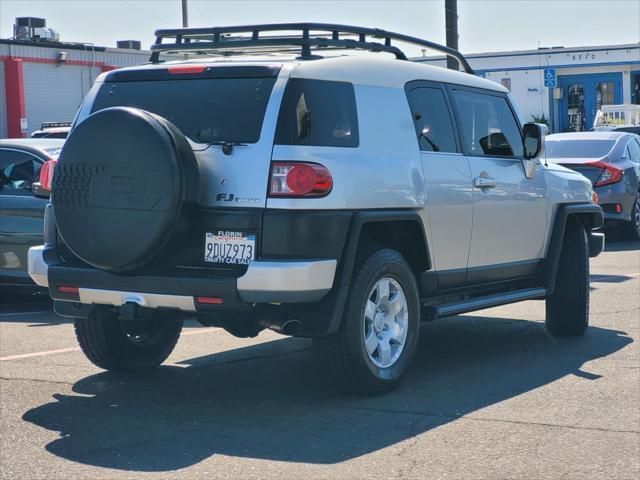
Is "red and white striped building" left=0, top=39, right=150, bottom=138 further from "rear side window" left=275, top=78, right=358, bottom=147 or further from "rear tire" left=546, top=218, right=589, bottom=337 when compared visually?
"rear side window" left=275, top=78, right=358, bottom=147

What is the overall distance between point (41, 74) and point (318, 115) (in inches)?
1320

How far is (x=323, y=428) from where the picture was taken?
616 centimetres

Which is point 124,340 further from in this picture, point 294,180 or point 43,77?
point 43,77

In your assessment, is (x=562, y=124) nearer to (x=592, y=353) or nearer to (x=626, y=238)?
(x=626, y=238)

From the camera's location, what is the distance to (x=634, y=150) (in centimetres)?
1788

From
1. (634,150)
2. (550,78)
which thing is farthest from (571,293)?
(550,78)

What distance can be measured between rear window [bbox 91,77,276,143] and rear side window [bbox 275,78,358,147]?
140 millimetres

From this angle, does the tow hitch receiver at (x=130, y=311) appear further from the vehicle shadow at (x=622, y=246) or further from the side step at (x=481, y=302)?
the vehicle shadow at (x=622, y=246)

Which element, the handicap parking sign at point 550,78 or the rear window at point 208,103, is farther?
the handicap parking sign at point 550,78

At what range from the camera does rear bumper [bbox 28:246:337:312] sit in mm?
6164

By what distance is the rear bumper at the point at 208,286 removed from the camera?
6.16 m

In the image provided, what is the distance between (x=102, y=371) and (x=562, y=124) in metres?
39.5

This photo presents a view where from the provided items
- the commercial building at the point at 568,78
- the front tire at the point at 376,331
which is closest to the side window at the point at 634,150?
the front tire at the point at 376,331

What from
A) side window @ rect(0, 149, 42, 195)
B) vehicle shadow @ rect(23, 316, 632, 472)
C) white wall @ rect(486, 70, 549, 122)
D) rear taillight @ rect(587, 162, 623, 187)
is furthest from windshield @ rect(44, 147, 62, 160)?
white wall @ rect(486, 70, 549, 122)
